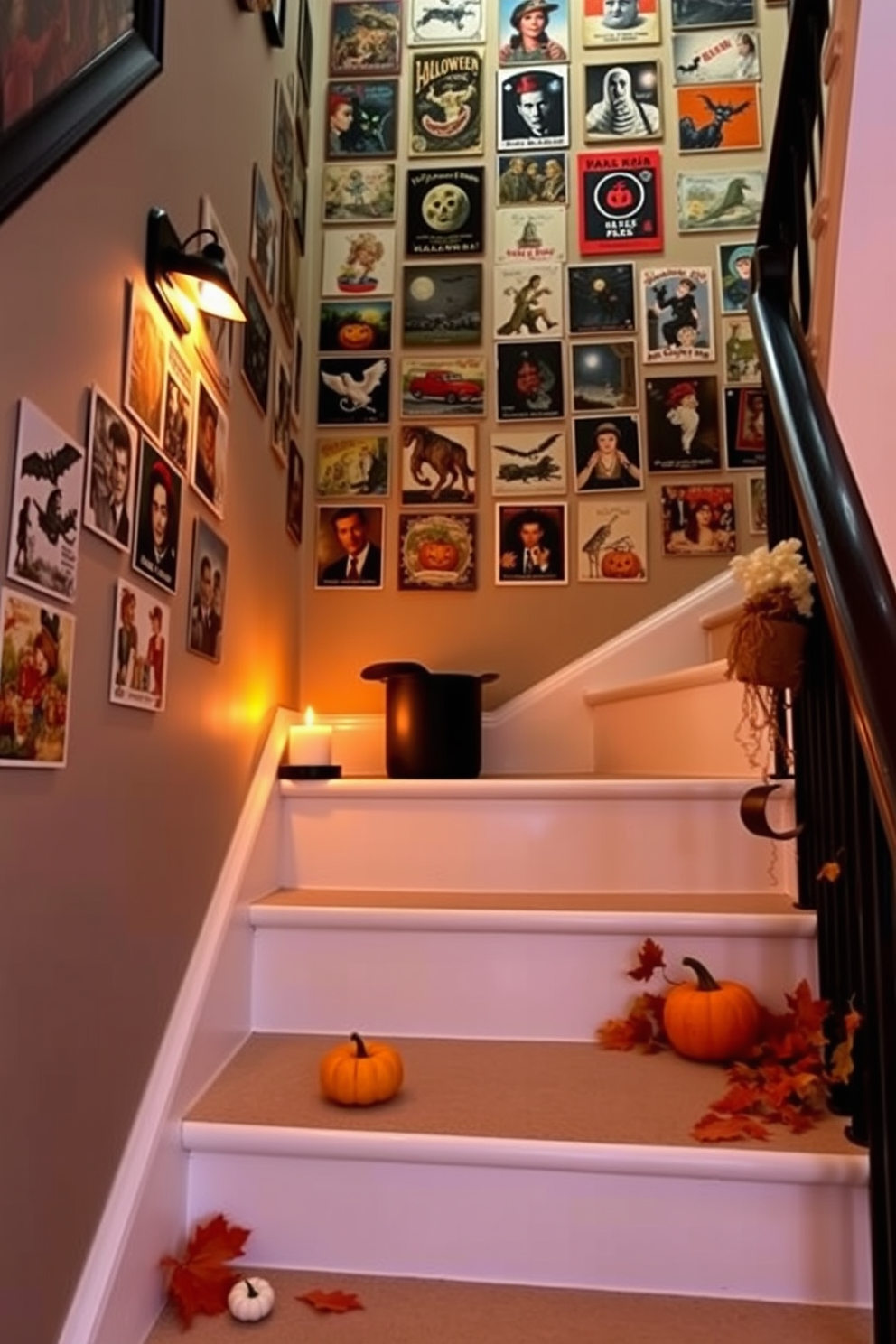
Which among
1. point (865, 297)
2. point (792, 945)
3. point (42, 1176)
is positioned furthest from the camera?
point (865, 297)

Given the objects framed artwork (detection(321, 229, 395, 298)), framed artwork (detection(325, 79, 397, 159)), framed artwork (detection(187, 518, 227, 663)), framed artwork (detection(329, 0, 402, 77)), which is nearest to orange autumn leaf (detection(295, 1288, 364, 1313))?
framed artwork (detection(187, 518, 227, 663))

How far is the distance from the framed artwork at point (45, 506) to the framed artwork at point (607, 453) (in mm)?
1819

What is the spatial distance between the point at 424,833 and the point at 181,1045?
61cm

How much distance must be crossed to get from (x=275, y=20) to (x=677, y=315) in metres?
1.34

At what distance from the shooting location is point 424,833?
1.63 meters

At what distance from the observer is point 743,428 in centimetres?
249

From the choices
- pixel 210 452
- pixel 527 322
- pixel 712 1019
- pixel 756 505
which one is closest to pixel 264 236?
pixel 210 452

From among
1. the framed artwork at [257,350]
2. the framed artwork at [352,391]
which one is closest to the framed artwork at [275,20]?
the framed artwork at [257,350]

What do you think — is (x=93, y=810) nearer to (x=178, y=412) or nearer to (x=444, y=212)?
(x=178, y=412)

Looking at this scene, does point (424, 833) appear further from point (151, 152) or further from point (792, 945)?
point (151, 152)

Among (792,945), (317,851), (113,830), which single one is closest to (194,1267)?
(113,830)

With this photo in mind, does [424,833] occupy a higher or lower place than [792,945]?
higher

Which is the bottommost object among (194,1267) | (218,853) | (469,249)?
(194,1267)

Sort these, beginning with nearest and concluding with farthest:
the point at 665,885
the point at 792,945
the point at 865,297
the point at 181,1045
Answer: the point at 181,1045 → the point at 792,945 → the point at 665,885 → the point at 865,297
